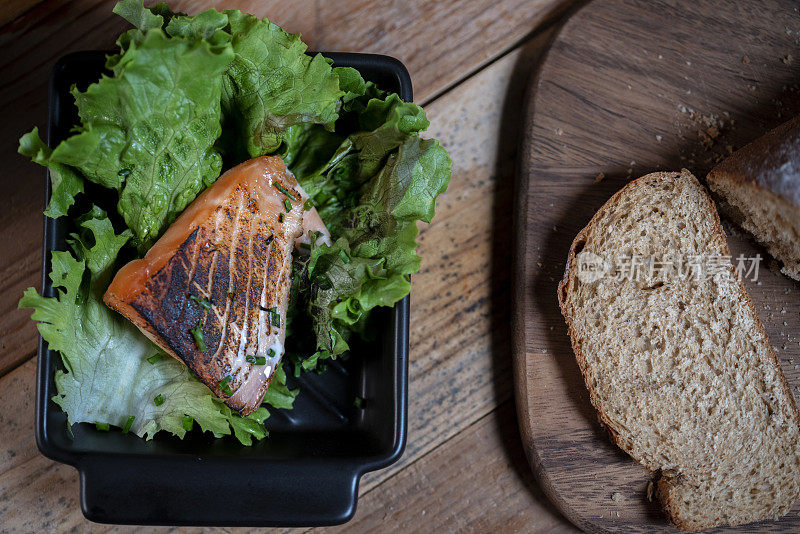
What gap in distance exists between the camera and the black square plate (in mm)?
1479

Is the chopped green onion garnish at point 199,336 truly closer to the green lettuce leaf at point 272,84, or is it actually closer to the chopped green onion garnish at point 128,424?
the chopped green onion garnish at point 128,424

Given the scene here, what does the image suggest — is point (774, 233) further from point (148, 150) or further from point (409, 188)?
point (148, 150)

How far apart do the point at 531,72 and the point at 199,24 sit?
102 cm

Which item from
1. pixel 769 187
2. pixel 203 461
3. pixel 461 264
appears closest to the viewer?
pixel 203 461

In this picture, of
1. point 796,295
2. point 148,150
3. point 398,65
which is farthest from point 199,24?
point 796,295

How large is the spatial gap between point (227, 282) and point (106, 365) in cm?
38

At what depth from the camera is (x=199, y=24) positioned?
4.58ft

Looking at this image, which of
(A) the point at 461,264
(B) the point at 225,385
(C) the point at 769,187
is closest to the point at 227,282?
(B) the point at 225,385

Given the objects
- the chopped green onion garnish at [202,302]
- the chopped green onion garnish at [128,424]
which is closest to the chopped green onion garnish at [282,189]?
the chopped green onion garnish at [202,302]

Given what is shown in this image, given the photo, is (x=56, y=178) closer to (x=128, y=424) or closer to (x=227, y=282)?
(x=227, y=282)

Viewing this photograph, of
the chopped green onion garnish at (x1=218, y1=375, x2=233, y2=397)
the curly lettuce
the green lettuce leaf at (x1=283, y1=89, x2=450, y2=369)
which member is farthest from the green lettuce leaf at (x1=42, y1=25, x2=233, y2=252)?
the chopped green onion garnish at (x1=218, y1=375, x2=233, y2=397)

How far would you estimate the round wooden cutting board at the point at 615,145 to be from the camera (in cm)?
189

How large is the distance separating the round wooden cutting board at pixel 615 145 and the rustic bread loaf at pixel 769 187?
80mm

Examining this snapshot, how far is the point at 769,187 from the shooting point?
1.81m
